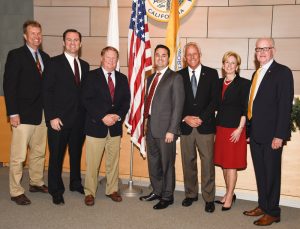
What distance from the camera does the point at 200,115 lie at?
3.46 meters

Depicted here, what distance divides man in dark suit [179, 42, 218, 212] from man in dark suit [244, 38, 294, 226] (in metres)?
0.41

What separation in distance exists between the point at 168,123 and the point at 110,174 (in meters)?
0.91

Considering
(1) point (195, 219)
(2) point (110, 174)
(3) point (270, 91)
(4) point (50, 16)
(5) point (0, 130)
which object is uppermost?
(4) point (50, 16)

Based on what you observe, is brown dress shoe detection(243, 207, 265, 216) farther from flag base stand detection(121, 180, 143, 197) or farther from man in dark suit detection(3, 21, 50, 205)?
man in dark suit detection(3, 21, 50, 205)

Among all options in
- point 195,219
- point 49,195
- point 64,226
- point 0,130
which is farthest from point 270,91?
point 0,130

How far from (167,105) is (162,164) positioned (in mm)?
658

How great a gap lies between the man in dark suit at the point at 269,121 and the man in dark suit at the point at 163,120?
74cm

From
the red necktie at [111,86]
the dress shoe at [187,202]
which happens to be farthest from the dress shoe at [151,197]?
the red necktie at [111,86]

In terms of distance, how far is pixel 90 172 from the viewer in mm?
3648

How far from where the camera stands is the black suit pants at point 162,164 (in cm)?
358

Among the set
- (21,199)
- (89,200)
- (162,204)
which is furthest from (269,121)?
(21,199)

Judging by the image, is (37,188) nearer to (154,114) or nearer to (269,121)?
(154,114)

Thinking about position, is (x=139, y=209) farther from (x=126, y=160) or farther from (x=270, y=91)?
(x=270, y=91)

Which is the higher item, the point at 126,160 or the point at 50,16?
the point at 50,16
